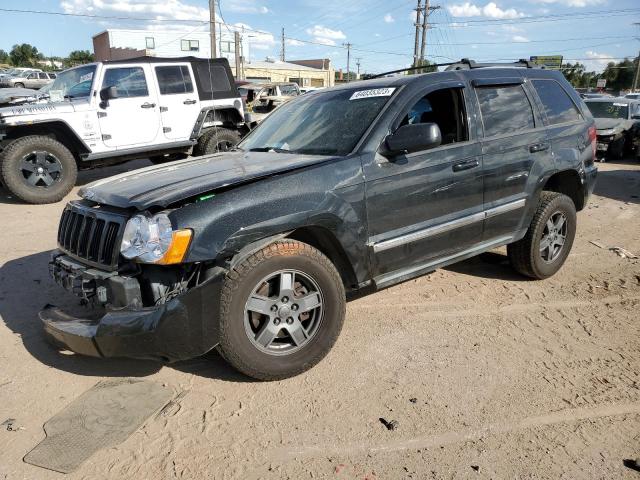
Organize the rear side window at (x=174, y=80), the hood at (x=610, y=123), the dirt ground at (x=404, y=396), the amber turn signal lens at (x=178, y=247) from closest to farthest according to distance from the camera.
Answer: the dirt ground at (x=404, y=396)
the amber turn signal lens at (x=178, y=247)
the rear side window at (x=174, y=80)
the hood at (x=610, y=123)

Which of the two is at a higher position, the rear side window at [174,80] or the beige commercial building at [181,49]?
the beige commercial building at [181,49]

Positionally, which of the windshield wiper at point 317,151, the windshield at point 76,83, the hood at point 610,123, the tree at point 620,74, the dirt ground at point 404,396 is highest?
the tree at point 620,74

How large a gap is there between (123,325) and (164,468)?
2.51 ft

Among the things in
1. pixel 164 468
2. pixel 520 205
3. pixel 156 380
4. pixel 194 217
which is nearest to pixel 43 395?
pixel 156 380

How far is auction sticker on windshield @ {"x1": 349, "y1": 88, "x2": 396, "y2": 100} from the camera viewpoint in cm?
368

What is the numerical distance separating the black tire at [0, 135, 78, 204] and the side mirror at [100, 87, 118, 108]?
97cm

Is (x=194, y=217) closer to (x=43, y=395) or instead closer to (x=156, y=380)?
(x=156, y=380)

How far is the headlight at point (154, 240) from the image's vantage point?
2.70m

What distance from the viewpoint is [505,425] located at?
2.71m

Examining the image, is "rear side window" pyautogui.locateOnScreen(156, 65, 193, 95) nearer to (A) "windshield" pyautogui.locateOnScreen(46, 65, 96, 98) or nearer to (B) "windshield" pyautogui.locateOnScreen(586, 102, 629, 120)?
(A) "windshield" pyautogui.locateOnScreen(46, 65, 96, 98)

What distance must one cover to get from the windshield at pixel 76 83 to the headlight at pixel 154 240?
655cm

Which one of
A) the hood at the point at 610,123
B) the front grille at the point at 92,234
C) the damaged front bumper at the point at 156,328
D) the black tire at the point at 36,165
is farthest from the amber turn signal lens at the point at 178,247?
the hood at the point at 610,123

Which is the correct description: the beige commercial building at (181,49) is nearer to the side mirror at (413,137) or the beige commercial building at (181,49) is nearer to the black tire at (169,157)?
the black tire at (169,157)

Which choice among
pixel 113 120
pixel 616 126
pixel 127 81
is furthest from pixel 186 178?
pixel 616 126
